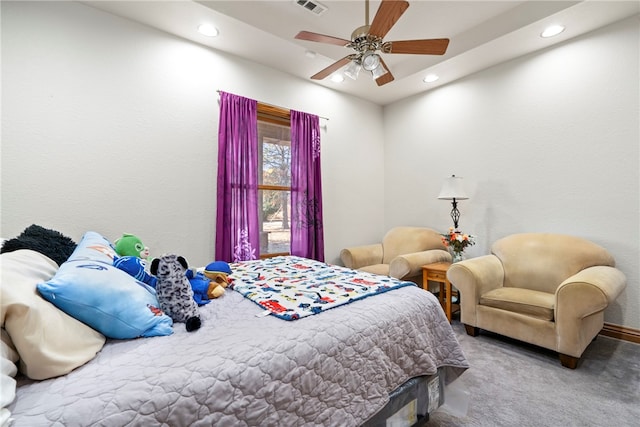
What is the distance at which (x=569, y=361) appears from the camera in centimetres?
206

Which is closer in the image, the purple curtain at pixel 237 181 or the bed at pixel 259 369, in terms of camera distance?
the bed at pixel 259 369

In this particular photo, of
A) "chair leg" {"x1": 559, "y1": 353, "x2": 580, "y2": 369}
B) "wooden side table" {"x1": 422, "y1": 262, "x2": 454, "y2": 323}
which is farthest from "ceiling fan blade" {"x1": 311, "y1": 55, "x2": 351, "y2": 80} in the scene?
"chair leg" {"x1": 559, "y1": 353, "x2": 580, "y2": 369}

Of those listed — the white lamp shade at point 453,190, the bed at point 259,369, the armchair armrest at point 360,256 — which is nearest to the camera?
the bed at point 259,369

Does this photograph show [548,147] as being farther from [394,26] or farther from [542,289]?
[394,26]

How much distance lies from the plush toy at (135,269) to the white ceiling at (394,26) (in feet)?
7.10

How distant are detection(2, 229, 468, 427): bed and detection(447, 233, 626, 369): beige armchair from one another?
1.11 meters

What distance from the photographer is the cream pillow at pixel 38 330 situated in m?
0.77

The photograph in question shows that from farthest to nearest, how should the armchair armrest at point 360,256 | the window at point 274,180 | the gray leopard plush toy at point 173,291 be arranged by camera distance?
the armchair armrest at point 360,256, the window at point 274,180, the gray leopard plush toy at point 173,291

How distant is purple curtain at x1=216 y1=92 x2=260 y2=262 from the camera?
2.93m

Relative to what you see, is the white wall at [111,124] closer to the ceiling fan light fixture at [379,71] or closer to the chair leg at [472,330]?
the ceiling fan light fixture at [379,71]

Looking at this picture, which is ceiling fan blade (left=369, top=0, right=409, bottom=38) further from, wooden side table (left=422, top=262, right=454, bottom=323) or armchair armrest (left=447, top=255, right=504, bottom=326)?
wooden side table (left=422, top=262, right=454, bottom=323)

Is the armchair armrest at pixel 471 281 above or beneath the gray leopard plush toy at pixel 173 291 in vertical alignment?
beneath

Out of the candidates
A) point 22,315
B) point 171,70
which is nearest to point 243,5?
point 171,70

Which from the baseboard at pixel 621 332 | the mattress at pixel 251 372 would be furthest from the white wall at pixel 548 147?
the mattress at pixel 251 372
